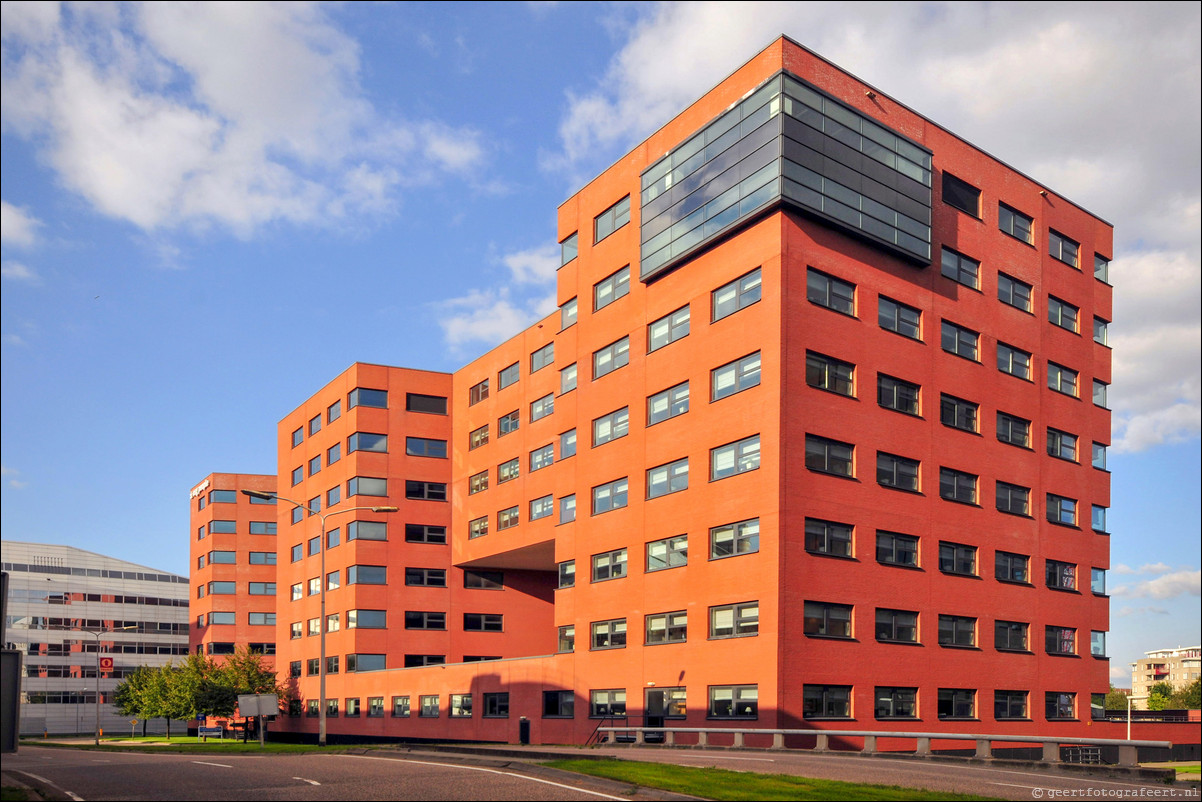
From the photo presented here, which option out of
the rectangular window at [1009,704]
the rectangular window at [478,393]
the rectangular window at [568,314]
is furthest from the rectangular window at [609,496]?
the rectangular window at [478,393]

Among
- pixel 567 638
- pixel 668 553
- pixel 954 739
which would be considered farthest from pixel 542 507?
pixel 954 739

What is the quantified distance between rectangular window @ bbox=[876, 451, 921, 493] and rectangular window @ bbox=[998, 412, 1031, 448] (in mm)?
7631

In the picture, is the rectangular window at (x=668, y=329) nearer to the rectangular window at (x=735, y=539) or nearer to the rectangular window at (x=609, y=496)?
the rectangular window at (x=609, y=496)

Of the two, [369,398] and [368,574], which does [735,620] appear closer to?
[368,574]

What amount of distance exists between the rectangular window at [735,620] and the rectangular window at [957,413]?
1408cm

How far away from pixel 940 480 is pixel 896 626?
293 inches

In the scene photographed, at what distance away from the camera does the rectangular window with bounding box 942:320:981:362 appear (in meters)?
52.9

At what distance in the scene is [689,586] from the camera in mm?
47938

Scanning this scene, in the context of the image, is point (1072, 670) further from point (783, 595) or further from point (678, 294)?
point (678, 294)

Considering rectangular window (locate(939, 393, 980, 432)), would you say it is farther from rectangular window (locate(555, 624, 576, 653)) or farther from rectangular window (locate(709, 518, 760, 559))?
rectangular window (locate(555, 624, 576, 653))

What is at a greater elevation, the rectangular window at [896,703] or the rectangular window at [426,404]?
the rectangular window at [426,404]

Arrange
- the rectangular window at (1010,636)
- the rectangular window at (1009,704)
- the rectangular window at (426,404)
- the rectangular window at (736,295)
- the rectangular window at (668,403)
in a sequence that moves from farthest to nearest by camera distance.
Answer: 1. the rectangular window at (426,404)
2. the rectangular window at (1010,636)
3. the rectangular window at (1009,704)
4. the rectangular window at (668,403)
5. the rectangular window at (736,295)

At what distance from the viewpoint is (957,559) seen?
51.0m

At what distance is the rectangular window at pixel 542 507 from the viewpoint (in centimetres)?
6656
